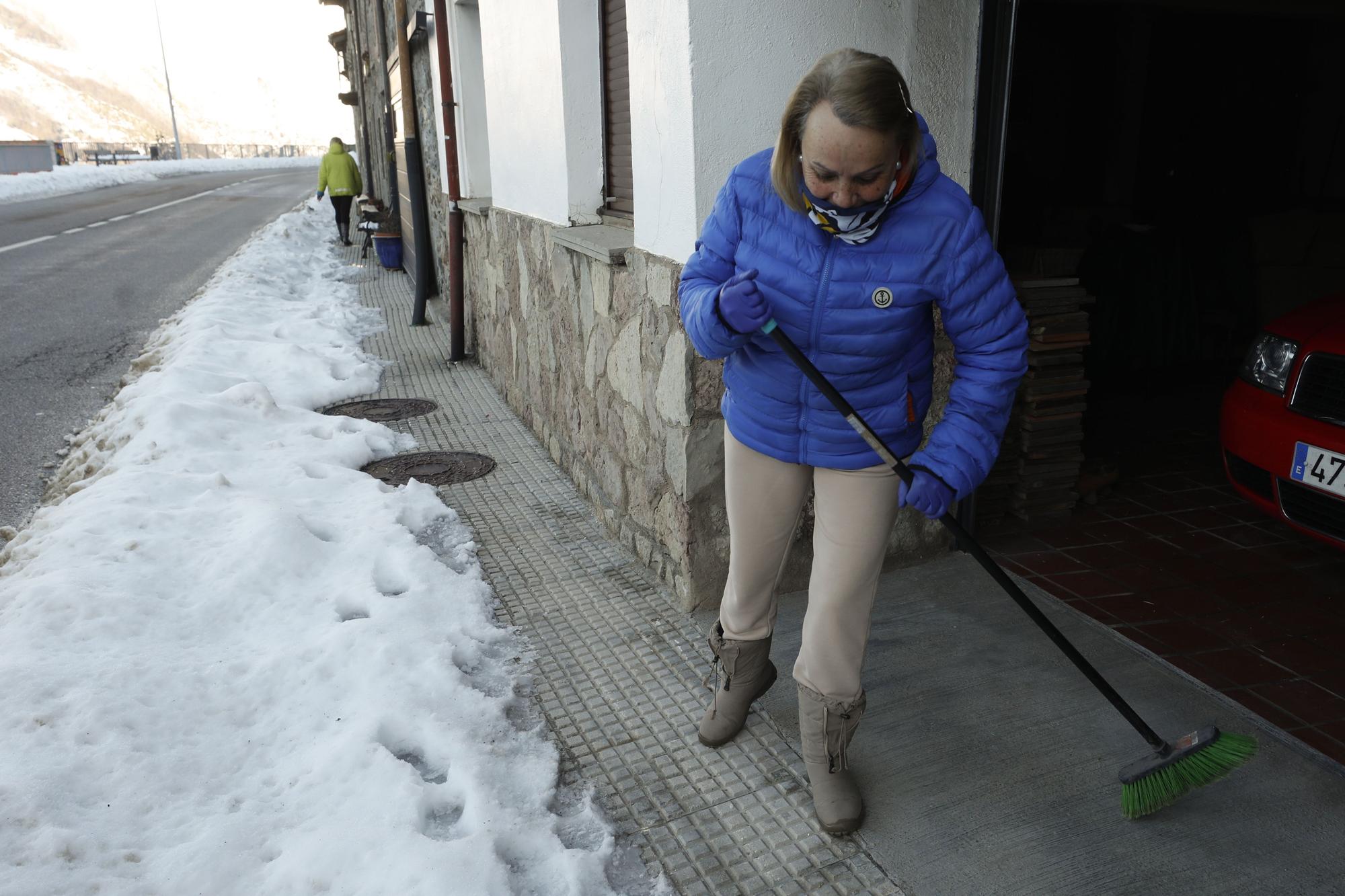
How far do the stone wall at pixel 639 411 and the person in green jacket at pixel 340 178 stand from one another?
38.4 feet

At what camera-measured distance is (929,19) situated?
10.4 feet

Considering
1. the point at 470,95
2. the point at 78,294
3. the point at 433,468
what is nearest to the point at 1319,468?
the point at 433,468

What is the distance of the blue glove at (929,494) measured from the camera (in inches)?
79.1

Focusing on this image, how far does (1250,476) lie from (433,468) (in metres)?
3.91

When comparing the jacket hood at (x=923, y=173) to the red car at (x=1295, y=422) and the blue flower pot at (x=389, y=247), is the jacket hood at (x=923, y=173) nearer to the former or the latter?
the red car at (x=1295, y=422)

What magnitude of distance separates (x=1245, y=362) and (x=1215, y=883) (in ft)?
8.30

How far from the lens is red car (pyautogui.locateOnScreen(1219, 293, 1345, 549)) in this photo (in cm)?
333

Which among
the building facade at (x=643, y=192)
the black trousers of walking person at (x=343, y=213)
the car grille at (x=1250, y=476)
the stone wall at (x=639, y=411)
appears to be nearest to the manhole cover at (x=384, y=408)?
the building facade at (x=643, y=192)

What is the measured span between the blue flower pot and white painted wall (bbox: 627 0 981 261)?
33.1 feet

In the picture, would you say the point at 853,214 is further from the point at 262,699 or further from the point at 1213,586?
the point at 1213,586

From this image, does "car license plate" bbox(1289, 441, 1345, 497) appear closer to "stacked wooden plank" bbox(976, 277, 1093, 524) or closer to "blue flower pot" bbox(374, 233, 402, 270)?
"stacked wooden plank" bbox(976, 277, 1093, 524)

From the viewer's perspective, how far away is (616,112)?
14.9ft

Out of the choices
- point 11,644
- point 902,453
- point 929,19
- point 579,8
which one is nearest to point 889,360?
point 902,453

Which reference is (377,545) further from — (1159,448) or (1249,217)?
(1249,217)
